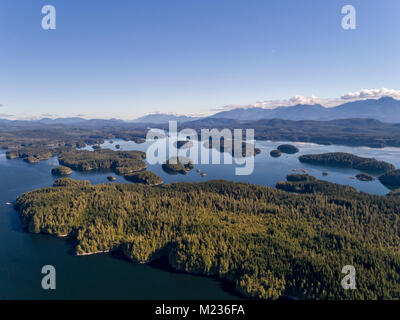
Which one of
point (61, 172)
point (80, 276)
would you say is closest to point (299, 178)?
point (80, 276)

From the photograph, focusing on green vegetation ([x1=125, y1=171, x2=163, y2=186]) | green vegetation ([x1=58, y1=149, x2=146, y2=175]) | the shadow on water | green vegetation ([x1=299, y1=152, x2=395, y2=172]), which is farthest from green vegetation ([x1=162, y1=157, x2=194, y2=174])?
green vegetation ([x1=299, y1=152, x2=395, y2=172])

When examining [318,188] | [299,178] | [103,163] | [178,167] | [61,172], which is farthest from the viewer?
[103,163]

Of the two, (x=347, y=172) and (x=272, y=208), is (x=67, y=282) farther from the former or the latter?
(x=347, y=172)

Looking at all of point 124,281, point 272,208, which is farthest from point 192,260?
point 272,208

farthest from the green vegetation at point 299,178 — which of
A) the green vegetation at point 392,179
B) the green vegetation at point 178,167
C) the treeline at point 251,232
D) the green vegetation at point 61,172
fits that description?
the green vegetation at point 61,172

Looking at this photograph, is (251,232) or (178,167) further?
(178,167)

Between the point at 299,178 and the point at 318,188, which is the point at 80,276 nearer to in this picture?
the point at 318,188
